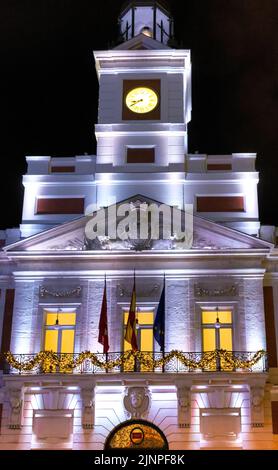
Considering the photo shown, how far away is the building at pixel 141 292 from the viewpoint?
25.1 metres

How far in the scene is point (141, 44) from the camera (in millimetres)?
32281

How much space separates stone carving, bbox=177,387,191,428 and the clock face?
11.7 metres

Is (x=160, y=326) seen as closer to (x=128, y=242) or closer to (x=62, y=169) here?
(x=128, y=242)

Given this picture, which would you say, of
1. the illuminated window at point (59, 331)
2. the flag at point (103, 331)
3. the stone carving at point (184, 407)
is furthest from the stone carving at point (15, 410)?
the stone carving at point (184, 407)

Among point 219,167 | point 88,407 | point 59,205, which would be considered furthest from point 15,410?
point 219,167

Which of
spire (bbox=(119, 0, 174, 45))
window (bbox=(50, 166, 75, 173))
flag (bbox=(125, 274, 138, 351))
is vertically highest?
spire (bbox=(119, 0, 174, 45))

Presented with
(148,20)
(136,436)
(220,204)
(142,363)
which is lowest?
(136,436)

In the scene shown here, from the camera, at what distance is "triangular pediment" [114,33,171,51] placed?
3216 centimetres

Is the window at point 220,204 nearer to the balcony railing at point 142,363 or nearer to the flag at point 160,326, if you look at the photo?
the flag at point 160,326

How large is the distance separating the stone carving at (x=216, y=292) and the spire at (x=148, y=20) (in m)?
12.0

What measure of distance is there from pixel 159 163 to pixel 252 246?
17.4ft

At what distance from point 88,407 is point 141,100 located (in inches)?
498

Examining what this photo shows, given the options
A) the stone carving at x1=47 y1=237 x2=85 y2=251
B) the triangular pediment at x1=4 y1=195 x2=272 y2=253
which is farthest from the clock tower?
the stone carving at x1=47 y1=237 x2=85 y2=251

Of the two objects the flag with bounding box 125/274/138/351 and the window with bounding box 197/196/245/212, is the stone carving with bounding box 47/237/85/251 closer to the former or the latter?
the flag with bounding box 125/274/138/351
